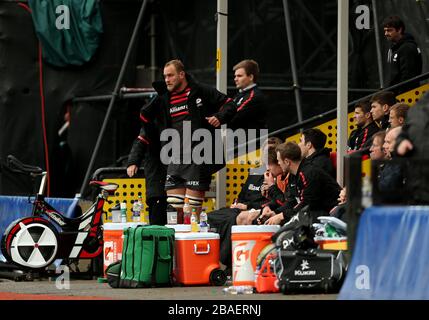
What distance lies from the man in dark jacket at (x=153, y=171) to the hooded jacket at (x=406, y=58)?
288 centimetres

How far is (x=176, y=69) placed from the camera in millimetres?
13867

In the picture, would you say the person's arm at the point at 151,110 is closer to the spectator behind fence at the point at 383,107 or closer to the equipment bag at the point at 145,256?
the equipment bag at the point at 145,256

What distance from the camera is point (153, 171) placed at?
14383mm

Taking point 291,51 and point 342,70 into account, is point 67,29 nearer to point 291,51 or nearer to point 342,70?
point 291,51

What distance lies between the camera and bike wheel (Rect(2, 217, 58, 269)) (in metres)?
14.0

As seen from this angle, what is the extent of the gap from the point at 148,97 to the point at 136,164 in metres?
3.79

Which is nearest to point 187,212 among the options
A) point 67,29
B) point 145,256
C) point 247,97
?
point 145,256

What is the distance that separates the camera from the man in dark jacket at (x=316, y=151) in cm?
1274

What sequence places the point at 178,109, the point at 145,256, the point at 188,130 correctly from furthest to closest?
the point at 178,109, the point at 188,130, the point at 145,256

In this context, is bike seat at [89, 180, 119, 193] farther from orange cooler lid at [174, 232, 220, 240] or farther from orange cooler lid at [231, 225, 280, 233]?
orange cooler lid at [231, 225, 280, 233]

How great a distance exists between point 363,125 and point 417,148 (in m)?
4.39

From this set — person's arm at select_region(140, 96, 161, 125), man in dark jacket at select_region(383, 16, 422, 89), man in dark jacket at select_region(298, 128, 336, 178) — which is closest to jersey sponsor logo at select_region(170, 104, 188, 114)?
person's arm at select_region(140, 96, 161, 125)

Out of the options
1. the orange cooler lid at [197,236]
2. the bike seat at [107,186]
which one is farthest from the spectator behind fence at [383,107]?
the bike seat at [107,186]

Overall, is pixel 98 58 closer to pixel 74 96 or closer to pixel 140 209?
pixel 74 96
